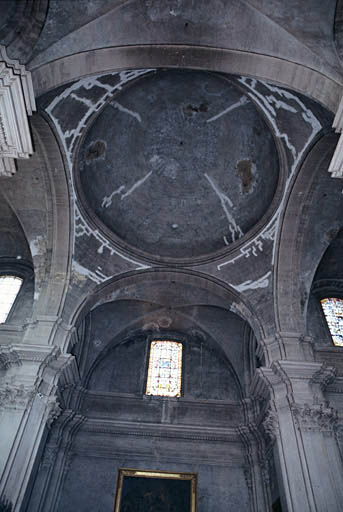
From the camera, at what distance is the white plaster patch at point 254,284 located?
12405 mm

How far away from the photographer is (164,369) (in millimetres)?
14898

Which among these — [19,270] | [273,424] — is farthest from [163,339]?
[273,424]

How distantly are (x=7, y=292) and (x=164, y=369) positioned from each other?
20.5 ft

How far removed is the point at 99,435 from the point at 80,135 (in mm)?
9431

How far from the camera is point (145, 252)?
1373cm

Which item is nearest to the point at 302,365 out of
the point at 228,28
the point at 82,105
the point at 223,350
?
the point at 223,350

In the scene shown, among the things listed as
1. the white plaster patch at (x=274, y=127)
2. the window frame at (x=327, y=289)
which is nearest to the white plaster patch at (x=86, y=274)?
the white plaster patch at (x=274, y=127)

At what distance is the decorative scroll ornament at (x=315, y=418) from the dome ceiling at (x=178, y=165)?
19.2 feet

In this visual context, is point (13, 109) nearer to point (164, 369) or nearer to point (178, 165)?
point (178, 165)

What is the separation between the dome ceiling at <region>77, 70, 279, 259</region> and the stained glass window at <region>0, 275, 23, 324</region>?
370 cm

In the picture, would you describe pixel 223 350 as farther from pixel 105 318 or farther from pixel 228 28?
pixel 228 28

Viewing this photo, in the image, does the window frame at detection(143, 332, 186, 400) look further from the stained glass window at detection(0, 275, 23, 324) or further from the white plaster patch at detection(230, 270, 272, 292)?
the stained glass window at detection(0, 275, 23, 324)

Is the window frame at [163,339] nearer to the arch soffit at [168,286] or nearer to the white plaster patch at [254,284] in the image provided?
the arch soffit at [168,286]

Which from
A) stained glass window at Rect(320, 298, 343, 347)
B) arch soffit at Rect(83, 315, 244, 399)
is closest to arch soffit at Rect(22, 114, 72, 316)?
arch soffit at Rect(83, 315, 244, 399)
